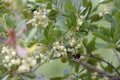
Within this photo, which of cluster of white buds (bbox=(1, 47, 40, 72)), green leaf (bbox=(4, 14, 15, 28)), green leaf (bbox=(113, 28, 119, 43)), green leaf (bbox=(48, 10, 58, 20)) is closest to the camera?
cluster of white buds (bbox=(1, 47, 40, 72))

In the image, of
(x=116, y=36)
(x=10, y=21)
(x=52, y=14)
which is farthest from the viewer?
(x=52, y=14)

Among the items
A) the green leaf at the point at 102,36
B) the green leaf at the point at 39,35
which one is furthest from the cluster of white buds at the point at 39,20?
the green leaf at the point at 102,36

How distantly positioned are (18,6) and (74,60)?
0.53 m

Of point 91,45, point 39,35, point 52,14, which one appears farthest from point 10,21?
point 91,45

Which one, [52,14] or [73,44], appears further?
[52,14]

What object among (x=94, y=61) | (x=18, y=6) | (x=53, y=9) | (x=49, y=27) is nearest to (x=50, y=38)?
(x=49, y=27)

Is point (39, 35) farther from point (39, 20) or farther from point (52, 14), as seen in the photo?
point (52, 14)

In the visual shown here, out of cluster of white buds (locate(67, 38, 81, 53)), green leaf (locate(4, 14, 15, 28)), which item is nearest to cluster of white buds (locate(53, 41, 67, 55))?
cluster of white buds (locate(67, 38, 81, 53))

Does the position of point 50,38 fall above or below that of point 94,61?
above

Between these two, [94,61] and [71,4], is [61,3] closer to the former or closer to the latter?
[71,4]

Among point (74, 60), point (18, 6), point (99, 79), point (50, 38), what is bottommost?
point (99, 79)

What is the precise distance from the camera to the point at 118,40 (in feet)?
3.19

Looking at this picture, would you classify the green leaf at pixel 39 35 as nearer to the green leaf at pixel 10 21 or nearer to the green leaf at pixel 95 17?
the green leaf at pixel 10 21

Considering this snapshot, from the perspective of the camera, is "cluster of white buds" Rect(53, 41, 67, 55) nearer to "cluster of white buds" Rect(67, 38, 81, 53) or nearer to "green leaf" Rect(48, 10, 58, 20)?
"cluster of white buds" Rect(67, 38, 81, 53)
